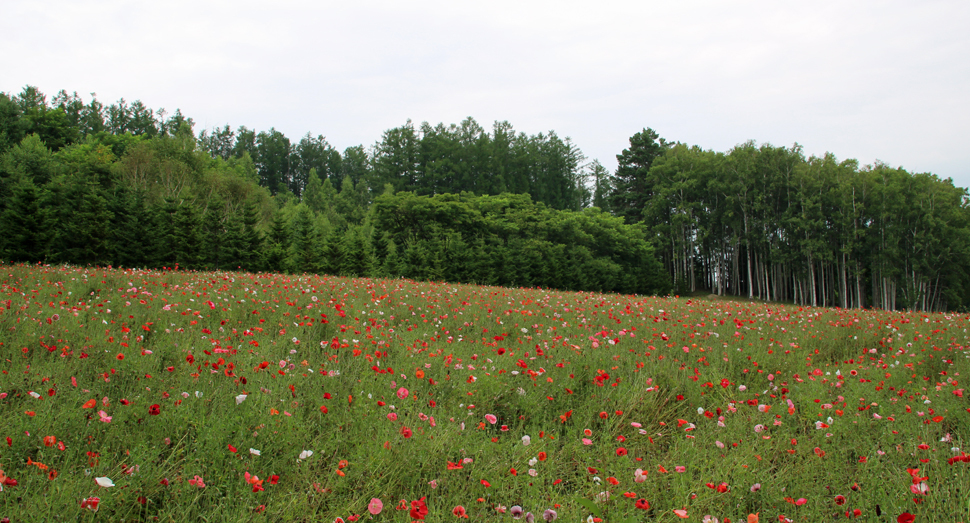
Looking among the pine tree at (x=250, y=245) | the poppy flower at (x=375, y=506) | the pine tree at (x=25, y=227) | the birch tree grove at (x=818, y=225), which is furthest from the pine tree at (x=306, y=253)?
the birch tree grove at (x=818, y=225)

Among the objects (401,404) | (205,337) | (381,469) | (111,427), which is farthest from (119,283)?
(381,469)

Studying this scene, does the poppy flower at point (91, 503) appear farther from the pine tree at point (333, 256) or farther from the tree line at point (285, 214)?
the pine tree at point (333, 256)

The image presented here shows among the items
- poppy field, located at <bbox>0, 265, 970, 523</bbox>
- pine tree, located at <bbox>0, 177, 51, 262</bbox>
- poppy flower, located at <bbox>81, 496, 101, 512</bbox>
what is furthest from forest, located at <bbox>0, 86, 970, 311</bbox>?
poppy flower, located at <bbox>81, 496, 101, 512</bbox>

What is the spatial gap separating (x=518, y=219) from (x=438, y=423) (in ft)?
125

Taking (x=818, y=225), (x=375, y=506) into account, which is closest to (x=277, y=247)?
(x=375, y=506)

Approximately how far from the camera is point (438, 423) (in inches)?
141

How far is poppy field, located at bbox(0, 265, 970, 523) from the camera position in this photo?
8.77 feet

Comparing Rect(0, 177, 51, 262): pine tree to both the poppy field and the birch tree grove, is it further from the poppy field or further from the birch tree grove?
the birch tree grove

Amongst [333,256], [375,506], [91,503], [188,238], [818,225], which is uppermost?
[818,225]

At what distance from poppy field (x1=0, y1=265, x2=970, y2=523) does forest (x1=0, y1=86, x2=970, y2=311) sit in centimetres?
2026

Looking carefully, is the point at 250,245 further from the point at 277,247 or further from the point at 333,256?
the point at 333,256

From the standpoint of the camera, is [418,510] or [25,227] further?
[25,227]

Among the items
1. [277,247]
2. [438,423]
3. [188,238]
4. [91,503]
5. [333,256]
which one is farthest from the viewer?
[333,256]

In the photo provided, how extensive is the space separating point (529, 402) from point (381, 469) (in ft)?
5.21
